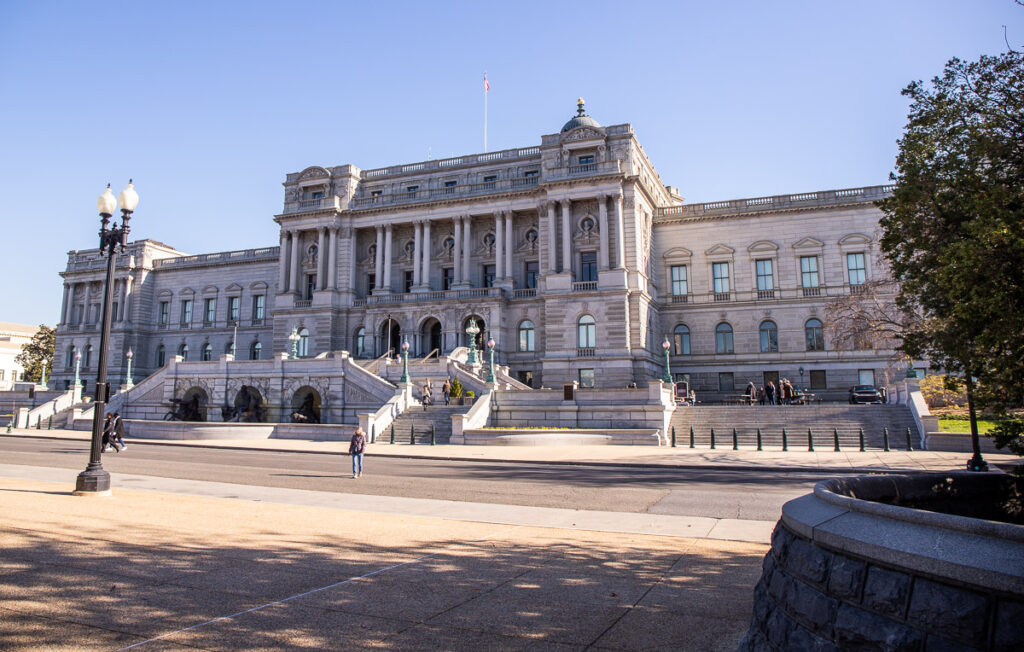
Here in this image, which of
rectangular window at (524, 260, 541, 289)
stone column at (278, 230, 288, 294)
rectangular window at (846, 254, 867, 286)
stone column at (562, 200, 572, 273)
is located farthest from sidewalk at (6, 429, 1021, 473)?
stone column at (278, 230, 288, 294)

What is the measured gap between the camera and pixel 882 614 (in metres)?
3.64

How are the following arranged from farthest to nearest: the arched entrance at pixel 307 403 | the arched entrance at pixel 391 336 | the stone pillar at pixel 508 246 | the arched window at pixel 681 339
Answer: the arched entrance at pixel 391 336 → the stone pillar at pixel 508 246 → the arched window at pixel 681 339 → the arched entrance at pixel 307 403

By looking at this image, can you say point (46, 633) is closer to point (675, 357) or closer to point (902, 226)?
point (902, 226)

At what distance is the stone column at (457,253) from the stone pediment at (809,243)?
26699mm

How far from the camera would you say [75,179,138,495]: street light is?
13.8 m

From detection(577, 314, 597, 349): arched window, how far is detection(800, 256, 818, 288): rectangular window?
16.9 m

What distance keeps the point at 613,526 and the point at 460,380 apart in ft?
102

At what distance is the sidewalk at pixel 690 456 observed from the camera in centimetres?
2073

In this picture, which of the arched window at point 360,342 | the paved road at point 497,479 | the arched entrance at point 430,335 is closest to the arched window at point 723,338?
the arched entrance at point 430,335

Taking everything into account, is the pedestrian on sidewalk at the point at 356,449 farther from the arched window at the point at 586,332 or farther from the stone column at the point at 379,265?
the stone column at the point at 379,265

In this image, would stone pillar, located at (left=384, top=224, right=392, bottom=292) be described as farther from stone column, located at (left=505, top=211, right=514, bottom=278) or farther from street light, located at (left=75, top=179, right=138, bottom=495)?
street light, located at (left=75, top=179, right=138, bottom=495)

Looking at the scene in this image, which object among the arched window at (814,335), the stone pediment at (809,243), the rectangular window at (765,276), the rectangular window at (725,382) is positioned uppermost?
the stone pediment at (809,243)

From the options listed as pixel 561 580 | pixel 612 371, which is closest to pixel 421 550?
pixel 561 580

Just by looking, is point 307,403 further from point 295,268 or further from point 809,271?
point 809,271
